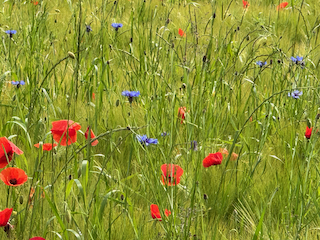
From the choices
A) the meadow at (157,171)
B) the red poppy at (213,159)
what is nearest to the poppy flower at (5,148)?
the meadow at (157,171)

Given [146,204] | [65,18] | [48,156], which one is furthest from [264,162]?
[65,18]

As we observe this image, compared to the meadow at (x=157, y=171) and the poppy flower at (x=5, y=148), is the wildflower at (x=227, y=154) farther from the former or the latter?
the poppy flower at (x=5, y=148)

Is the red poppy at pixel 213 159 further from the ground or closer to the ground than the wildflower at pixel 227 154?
further from the ground

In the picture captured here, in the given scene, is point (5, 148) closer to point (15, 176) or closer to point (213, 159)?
point (15, 176)

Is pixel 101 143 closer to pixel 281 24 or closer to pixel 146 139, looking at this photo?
pixel 146 139

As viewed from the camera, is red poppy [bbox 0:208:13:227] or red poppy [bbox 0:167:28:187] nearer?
red poppy [bbox 0:208:13:227]

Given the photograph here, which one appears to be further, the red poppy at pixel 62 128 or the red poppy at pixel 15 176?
the red poppy at pixel 62 128

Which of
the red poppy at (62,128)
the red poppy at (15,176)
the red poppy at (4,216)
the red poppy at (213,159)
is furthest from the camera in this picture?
the red poppy at (213,159)

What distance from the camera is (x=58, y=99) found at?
2111 mm

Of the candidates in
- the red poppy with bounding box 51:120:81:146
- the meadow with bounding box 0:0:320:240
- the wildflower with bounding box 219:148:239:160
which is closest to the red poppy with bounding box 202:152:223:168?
the meadow with bounding box 0:0:320:240

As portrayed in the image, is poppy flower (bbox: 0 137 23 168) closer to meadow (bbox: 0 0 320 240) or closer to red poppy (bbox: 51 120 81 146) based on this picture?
meadow (bbox: 0 0 320 240)

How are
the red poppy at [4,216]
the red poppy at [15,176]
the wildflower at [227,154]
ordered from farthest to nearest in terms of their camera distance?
the wildflower at [227,154]
the red poppy at [15,176]
the red poppy at [4,216]

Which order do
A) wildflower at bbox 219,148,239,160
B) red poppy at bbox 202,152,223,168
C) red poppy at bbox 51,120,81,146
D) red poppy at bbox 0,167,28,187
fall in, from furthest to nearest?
wildflower at bbox 219,148,239,160 → red poppy at bbox 202,152,223,168 → red poppy at bbox 51,120,81,146 → red poppy at bbox 0,167,28,187

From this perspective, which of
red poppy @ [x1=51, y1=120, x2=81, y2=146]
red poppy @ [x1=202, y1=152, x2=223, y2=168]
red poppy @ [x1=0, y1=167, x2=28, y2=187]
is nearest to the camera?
red poppy @ [x1=0, y1=167, x2=28, y2=187]
